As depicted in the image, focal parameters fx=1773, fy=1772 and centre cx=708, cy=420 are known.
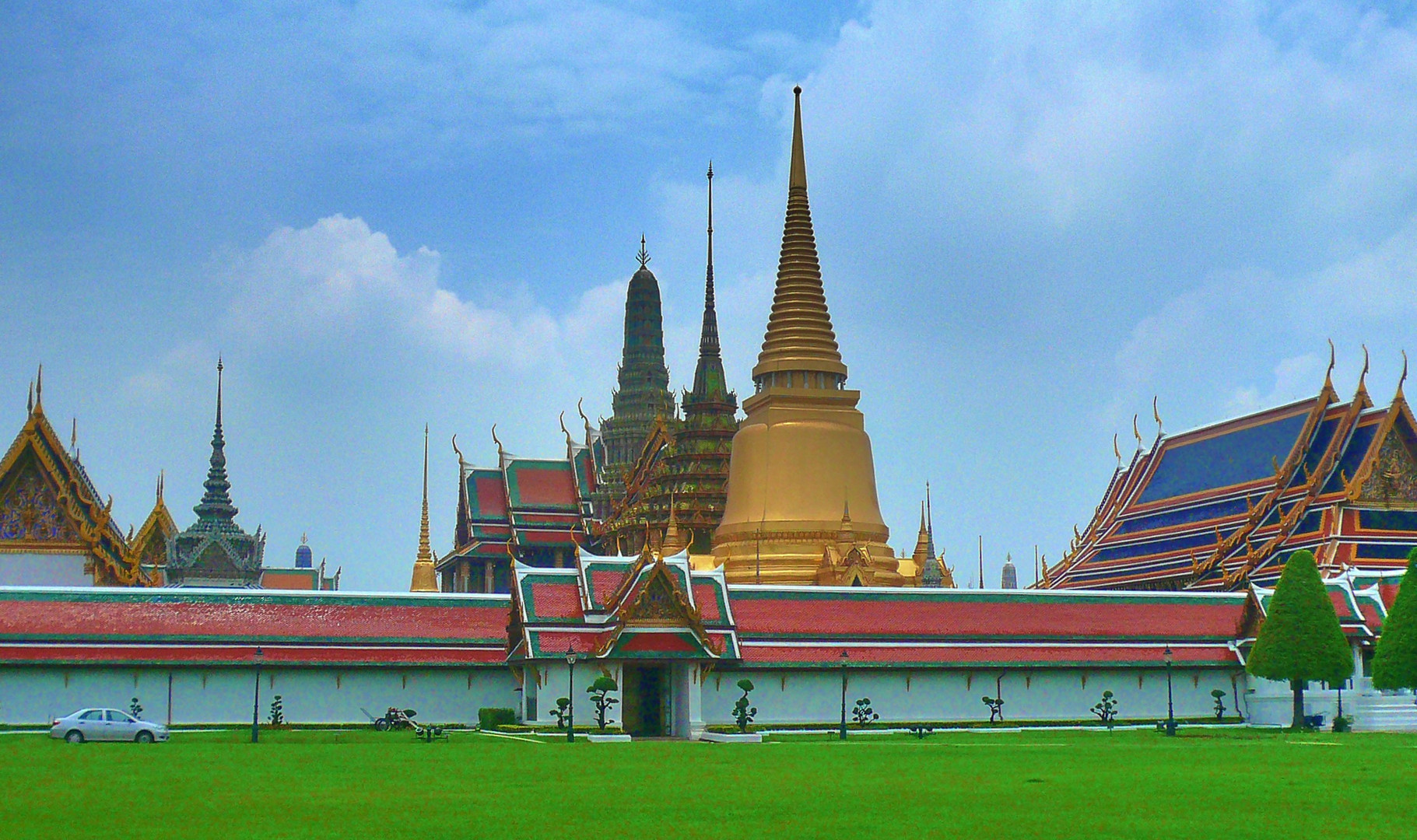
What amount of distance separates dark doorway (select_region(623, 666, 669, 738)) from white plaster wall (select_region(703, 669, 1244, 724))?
Answer: 3.44ft

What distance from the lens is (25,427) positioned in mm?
53812

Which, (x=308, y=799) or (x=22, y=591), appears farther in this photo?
(x=22, y=591)

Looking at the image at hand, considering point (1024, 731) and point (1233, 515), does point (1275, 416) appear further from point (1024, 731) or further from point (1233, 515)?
point (1024, 731)

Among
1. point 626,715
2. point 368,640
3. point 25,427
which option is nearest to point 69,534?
point 25,427

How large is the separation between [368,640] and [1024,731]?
16.6 meters

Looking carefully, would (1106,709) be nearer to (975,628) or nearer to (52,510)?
(975,628)

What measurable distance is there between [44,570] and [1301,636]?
119 feet

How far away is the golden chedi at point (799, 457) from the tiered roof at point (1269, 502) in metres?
9.74

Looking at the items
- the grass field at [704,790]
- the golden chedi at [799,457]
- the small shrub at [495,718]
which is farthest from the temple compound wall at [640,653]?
the golden chedi at [799,457]

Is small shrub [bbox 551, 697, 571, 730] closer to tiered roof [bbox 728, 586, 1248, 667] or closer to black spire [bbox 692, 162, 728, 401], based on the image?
tiered roof [bbox 728, 586, 1248, 667]

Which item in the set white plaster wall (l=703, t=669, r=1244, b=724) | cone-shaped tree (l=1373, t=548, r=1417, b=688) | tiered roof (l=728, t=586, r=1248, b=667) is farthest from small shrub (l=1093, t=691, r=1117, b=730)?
cone-shaped tree (l=1373, t=548, r=1417, b=688)

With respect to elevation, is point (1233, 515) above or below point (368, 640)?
above

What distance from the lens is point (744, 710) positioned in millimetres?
43156

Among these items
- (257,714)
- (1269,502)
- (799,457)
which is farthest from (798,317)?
(257,714)
